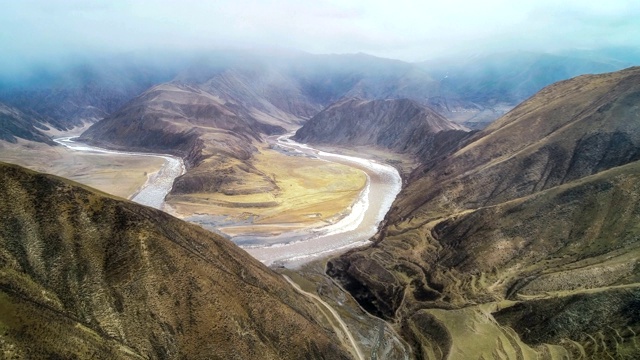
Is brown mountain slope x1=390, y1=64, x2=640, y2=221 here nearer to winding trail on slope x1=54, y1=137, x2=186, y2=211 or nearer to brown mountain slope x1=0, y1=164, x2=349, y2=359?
brown mountain slope x1=0, y1=164, x2=349, y2=359

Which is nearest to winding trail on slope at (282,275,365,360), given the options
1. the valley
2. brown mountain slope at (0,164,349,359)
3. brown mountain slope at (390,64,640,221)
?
the valley

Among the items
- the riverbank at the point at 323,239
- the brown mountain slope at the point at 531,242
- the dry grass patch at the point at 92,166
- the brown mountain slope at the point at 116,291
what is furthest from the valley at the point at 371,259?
the dry grass patch at the point at 92,166

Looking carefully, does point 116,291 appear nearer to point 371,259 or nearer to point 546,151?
point 371,259

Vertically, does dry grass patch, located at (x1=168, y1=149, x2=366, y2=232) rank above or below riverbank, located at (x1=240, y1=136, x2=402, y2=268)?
below

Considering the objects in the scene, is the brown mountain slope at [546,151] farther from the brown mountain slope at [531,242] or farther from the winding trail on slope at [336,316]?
the winding trail on slope at [336,316]

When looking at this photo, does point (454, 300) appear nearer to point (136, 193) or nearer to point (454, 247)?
point (454, 247)
